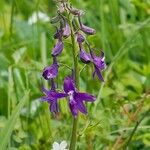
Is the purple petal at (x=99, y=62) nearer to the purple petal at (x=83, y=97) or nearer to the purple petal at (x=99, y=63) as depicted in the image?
the purple petal at (x=99, y=63)

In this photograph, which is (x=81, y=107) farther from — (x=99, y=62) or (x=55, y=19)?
(x=55, y=19)

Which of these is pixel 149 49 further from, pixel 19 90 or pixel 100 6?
pixel 19 90

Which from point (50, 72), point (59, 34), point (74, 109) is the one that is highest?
point (59, 34)

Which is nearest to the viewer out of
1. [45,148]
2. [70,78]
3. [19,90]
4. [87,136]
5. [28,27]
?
[70,78]

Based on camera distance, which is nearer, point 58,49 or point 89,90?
point 58,49

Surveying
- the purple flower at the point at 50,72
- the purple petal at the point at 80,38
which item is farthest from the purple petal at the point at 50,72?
the purple petal at the point at 80,38

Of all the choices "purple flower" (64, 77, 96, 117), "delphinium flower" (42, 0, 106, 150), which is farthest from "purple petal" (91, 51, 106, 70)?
"purple flower" (64, 77, 96, 117)

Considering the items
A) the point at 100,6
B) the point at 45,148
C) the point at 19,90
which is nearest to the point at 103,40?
the point at 100,6

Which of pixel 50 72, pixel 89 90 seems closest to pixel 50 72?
pixel 50 72

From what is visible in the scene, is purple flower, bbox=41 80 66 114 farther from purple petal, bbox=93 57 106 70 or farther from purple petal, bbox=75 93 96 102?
purple petal, bbox=93 57 106 70
